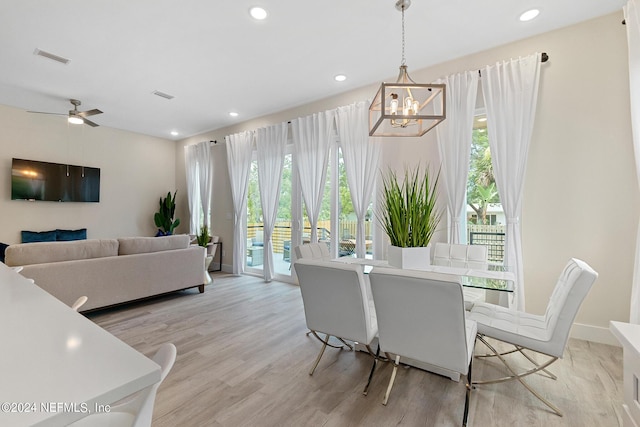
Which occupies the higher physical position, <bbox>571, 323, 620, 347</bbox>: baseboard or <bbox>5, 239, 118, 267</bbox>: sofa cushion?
<bbox>5, 239, 118, 267</bbox>: sofa cushion

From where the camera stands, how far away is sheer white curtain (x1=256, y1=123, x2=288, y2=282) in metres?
4.93

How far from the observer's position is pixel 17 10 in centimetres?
253

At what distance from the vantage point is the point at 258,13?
257 centimetres

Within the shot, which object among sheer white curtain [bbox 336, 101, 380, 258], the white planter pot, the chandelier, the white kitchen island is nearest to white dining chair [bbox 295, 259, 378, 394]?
the white planter pot

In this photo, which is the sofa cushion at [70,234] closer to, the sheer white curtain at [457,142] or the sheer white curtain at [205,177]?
the sheer white curtain at [205,177]

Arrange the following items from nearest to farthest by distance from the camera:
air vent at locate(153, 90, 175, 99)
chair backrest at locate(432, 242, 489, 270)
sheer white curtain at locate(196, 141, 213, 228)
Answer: chair backrest at locate(432, 242, 489, 270) < air vent at locate(153, 90, 175, 99) < sheer white curtain at locate(196, 141, 213, 228)

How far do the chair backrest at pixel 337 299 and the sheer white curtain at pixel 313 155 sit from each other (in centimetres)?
245

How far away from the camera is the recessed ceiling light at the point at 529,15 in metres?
2.58

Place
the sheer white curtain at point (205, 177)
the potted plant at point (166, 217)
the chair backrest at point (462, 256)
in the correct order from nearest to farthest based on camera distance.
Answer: the chair backrest at point (462, 256) → the sheer white curtain at point (205, 177) → the potted plant at point (166, 217)

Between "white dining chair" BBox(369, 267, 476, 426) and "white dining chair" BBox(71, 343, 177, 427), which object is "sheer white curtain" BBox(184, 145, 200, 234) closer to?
"white dining chair" BBox(369, 267, 476, 426)

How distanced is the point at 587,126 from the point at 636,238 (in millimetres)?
1081

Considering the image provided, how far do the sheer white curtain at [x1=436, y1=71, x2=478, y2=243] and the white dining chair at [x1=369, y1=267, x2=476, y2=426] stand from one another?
1810mm

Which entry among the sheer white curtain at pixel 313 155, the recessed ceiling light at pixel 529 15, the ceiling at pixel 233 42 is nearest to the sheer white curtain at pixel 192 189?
the ceiling at pixel 233 42

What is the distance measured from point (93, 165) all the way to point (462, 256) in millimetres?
6787
